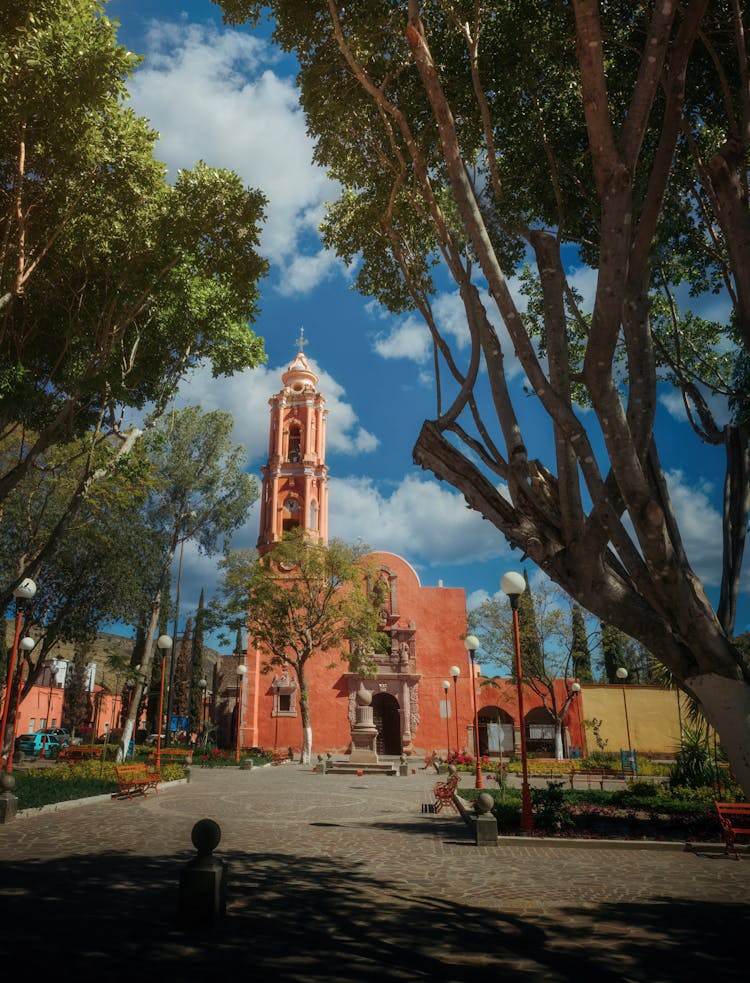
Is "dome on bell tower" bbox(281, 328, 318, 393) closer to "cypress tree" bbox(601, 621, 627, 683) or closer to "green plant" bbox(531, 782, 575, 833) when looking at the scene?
"cypress tree" bbox(601, 621, 627, 683)

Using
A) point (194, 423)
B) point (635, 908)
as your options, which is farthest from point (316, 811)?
point (194, 423)

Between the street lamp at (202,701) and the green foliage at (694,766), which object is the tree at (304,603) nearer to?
the street lamp at (202,701)

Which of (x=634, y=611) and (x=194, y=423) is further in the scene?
(x=194, y=423)

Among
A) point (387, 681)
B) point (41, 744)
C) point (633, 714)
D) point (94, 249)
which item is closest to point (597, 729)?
point (633, 714)

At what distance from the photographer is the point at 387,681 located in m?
31.3

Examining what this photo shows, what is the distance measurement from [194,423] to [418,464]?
2329 cm

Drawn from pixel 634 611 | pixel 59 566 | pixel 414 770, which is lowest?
pixel 414 770

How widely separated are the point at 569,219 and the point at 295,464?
26.8 metres

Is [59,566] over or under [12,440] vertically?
under

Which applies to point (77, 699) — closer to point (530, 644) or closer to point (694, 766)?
point (530, 644)

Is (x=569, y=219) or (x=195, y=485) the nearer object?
(x=569, y=219)

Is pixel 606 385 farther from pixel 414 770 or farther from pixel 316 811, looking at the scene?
pixel 414 770

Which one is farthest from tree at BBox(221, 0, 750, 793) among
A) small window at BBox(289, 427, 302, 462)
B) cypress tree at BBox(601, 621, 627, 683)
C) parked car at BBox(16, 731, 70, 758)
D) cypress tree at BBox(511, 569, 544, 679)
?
parked car at BBox(16, 731, 70, 758)

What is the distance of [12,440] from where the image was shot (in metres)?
20.3
